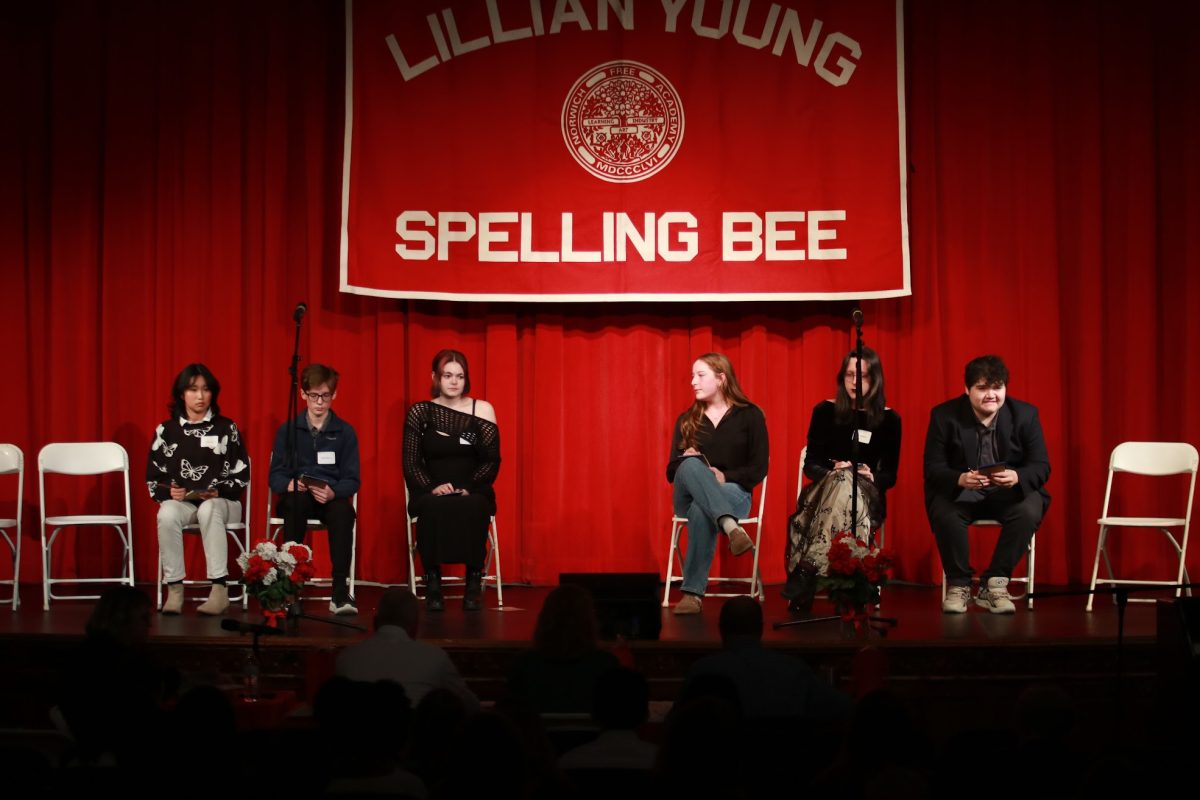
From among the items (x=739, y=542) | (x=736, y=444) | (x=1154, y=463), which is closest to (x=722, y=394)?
(x=736, y=444)

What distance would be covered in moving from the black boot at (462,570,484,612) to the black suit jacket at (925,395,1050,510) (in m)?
2.01

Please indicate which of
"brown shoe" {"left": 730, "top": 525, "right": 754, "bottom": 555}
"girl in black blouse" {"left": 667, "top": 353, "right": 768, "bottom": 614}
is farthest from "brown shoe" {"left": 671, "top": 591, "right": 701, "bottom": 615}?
"brown shoe" {"left": 730, "top": 525, "right": 754, "bottom": 555}

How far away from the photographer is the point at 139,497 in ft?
22.5

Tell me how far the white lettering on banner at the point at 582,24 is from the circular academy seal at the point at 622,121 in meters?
0.26

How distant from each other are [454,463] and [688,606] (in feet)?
4.10

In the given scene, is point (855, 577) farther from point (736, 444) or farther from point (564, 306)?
point (564, 306)

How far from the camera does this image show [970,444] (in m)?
5.80

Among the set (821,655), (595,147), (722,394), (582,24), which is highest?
(582,24)

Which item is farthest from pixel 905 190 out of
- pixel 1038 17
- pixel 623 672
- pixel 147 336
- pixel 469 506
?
pixel 623 672

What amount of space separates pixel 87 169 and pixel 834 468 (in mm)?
4214

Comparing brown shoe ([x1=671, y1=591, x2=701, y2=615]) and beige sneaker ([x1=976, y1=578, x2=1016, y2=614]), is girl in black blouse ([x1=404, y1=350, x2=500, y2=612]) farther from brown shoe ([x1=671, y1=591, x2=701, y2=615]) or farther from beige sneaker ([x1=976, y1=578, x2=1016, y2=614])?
beige sneaker ([x1=976, y1=578, x2=1016, y2=614])

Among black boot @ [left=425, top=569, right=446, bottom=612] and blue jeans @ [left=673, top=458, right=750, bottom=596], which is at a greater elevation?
blue jeans @ [left=673, top=458, right=750, bottom=596]

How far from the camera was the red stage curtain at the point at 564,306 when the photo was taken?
6766mm

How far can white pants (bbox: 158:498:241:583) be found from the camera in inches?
226
